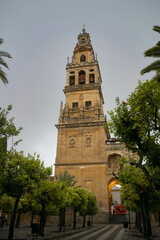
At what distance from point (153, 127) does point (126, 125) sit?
1766 millimetres

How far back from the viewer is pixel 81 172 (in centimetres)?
3769

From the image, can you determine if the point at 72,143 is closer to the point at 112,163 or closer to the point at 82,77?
the point at 112,163

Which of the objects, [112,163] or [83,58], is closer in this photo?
[112,163]

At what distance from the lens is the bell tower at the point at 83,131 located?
37094 mm

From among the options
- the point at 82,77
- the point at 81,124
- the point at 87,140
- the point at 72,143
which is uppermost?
the point at 82,77

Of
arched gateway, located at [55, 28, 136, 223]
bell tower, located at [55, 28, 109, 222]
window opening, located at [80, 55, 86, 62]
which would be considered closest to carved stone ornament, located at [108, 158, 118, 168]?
arched gateway, located at [55, 28, 136, 223]

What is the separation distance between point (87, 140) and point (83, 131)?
210 cm

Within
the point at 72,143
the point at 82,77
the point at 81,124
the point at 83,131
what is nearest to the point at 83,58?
the point at 82,77

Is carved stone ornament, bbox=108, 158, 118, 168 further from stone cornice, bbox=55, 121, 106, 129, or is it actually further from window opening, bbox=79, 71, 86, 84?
A: window opening, bbox=79, 71, 86, 84

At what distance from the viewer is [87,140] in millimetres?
40219

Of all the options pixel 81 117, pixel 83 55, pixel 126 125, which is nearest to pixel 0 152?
pixel 126 125

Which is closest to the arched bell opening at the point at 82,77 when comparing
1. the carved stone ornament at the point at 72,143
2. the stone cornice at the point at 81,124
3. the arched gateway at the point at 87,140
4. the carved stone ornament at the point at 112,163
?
the arched gateway at the point at 87,140

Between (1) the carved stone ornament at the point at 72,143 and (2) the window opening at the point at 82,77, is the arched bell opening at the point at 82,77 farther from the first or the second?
(1) the carved stone ornament at the point at 72,143

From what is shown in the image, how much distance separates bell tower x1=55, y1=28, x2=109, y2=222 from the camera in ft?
122
